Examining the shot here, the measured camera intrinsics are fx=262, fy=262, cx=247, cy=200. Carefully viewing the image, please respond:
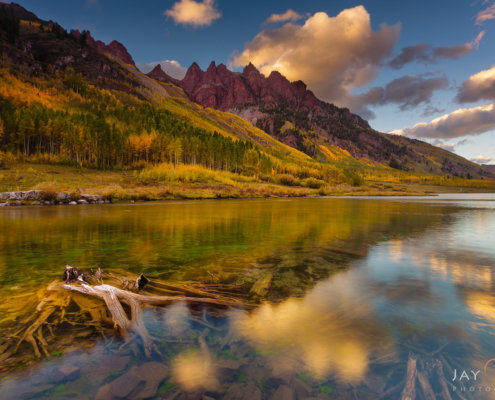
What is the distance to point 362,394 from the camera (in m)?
3.61

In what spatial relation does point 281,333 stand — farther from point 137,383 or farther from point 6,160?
point 6,160

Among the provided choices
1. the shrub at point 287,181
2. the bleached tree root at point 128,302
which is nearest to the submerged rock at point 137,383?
the bleached tree root at point 128,302

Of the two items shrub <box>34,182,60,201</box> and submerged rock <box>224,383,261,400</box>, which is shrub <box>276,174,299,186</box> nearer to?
shrub <box>34,182,60,201</box>

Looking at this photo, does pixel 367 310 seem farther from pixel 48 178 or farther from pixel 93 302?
pixel 48 178

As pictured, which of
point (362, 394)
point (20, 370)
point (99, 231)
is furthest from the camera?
point (99, 231)

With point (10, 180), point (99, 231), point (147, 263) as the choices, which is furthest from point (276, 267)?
point (10, 180)

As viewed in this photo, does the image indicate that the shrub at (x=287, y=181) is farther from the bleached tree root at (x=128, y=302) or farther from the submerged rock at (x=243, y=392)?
the submerged rock at (x=243, y=392)

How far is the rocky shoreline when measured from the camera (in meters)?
39.0

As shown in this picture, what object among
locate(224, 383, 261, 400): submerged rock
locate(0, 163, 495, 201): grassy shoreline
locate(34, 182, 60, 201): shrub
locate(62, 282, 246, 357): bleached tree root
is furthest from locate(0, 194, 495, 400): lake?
locate(0, 163, 495, 201): grassy shoreline

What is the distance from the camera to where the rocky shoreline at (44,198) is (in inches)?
1534

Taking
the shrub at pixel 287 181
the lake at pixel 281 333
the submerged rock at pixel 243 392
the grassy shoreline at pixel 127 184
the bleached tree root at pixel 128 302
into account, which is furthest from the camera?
the shrub at pixel 287 181

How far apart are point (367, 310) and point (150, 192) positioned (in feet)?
180

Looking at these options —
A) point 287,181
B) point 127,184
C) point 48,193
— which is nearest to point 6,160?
point 127,184

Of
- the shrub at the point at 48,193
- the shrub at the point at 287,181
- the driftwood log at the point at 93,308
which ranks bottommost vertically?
the driftwood log at the point at 93,308
